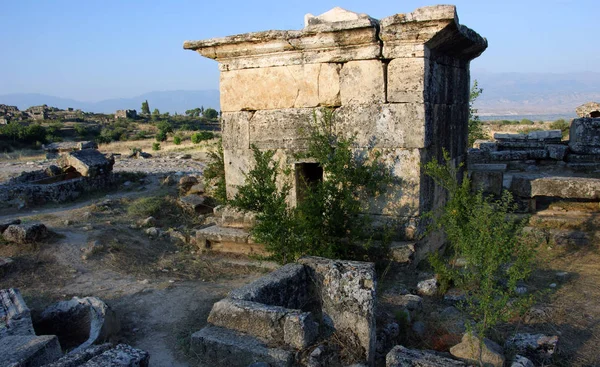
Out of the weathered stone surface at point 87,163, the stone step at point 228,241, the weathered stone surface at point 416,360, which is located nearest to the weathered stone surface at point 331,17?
the stone step at point 228,241

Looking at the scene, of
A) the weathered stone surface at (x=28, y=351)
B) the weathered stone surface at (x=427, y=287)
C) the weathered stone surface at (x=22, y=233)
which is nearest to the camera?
the weathered stone surface at (x=28, y=351)

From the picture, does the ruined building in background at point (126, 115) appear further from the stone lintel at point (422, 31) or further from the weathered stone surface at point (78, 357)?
the weathered stone surface at point (78, 357)

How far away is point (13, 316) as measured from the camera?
410 centimetres

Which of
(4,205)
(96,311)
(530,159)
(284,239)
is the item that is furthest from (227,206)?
(530,159)

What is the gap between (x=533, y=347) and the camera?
3588 mm

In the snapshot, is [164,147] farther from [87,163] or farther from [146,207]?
[146,207]

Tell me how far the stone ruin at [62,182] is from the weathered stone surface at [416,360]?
9.35m

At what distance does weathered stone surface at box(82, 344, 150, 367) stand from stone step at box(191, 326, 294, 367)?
58 centimetres

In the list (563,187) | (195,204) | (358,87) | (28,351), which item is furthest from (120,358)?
(563,187)

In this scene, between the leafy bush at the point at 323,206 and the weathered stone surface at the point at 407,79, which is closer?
the leafy bush at the point at 323,206

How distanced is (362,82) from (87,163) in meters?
8.39

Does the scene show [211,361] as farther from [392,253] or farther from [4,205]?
[4,205]

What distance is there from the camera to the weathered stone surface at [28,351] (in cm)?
320

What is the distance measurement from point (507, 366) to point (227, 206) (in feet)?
14.9
